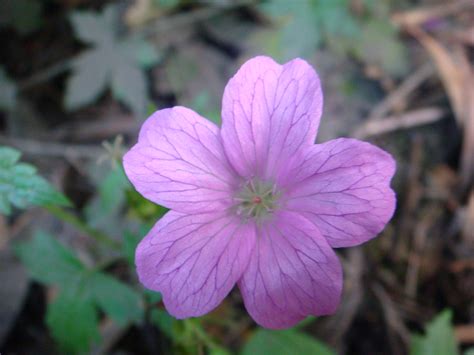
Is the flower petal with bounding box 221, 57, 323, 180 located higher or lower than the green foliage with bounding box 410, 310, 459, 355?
higher

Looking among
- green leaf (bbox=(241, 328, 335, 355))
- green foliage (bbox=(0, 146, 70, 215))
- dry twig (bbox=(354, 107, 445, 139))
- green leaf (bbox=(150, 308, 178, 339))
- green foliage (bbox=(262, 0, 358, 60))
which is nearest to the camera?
green foliage (bbox=(0, 146, 70, 215))

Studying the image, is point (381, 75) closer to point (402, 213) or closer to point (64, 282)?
point (402, 213)

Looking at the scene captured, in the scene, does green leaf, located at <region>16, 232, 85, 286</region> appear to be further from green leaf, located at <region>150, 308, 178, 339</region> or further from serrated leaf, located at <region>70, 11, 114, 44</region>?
serrated leaf, located at <region>70, 11, 114, 44</region>

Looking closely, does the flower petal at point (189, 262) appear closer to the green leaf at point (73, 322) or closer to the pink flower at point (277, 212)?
the pink flower at point (277, 212)

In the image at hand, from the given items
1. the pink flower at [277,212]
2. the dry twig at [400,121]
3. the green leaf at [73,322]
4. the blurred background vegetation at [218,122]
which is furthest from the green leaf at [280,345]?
the dry twig at [400,121]

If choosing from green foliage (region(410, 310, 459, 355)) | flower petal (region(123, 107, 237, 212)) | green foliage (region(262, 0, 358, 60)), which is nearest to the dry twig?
green foliage (region(262, 0, 358, 60))

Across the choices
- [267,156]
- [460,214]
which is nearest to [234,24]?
[460,214]
